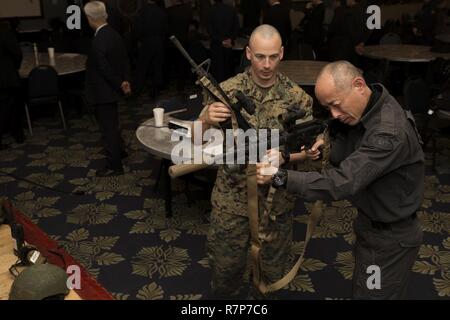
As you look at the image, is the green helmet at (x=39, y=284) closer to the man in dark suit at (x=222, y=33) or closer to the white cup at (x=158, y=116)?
the white cup at (x=158, y=116)

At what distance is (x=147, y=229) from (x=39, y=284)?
2.31 metres

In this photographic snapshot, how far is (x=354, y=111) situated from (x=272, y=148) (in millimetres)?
405

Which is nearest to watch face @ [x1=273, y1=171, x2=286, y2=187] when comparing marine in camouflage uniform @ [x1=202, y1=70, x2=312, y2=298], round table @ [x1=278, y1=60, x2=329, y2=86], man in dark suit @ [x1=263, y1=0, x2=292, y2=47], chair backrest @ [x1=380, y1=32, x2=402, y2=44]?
marine in camouflage uniform @ [x1=202, y1=70, x2=312, y2=298]

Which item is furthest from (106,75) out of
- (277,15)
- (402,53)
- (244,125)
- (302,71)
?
(402,53)

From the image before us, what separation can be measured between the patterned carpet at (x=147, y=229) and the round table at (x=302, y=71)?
1717 millimetres

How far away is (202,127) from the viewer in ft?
8.23

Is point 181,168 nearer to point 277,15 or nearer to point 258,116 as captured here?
point 258,116

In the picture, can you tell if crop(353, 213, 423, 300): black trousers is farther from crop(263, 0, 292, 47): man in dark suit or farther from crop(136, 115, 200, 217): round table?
crop(263, 0, 292, 47): man in dark suit

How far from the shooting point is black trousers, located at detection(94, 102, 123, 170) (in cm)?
498

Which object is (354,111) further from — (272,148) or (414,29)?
(414,29)

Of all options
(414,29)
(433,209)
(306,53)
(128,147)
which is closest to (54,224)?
(128,147)

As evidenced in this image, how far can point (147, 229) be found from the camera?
4.15m

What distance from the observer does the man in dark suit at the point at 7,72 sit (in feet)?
18.4

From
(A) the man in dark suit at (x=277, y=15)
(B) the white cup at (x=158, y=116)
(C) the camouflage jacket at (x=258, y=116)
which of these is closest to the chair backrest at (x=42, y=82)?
(B) the white cup at (x=158, y=116)
